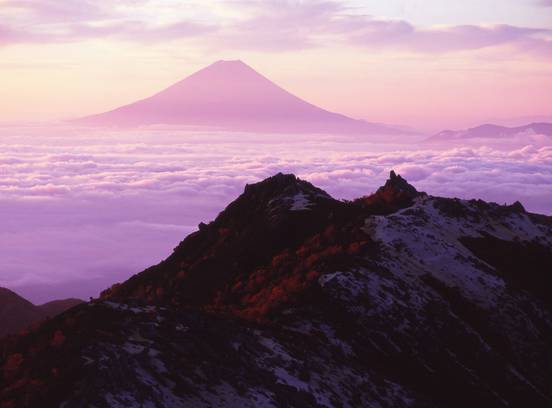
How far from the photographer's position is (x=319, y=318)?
21.3 m

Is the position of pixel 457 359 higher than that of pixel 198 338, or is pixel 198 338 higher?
pixel 198 338

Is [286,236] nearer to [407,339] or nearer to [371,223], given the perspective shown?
[371,223]

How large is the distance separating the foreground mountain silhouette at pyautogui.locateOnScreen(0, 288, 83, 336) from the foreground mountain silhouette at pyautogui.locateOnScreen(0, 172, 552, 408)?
3967 centimetres

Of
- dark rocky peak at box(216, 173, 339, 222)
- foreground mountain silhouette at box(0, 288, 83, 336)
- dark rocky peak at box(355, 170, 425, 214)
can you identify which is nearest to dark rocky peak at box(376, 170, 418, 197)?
dark rocky peak at box(355, 170, 425, 214)

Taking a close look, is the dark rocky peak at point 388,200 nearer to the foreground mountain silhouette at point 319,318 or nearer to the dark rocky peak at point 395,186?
the dark rocky peak at point 395,186

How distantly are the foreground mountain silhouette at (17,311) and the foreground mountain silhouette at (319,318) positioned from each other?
39672 mm

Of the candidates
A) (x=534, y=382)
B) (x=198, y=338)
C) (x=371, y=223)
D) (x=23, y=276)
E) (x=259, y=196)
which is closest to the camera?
(x=198, y=338)

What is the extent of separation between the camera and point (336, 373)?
18688 mm

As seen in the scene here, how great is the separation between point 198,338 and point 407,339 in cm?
722

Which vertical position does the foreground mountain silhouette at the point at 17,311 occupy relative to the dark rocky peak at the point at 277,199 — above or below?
below

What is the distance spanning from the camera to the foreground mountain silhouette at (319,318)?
608 inches

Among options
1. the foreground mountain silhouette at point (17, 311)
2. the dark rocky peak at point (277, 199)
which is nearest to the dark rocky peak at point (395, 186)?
the dark rocky peak at point (277, 199)

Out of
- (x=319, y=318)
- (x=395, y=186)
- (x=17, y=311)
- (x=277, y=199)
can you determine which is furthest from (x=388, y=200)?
(x=17, y=311)

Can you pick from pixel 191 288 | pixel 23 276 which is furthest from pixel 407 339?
pixel 23 276
